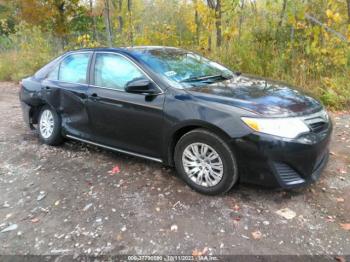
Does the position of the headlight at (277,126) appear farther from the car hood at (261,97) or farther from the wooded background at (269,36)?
the wooded background at (269,36)

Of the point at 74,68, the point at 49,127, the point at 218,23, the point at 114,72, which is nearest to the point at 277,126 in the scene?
the point at 114,72

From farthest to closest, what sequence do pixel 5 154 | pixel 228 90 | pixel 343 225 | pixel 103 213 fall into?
pixel 5 154
pixel 228 90
pixel 103 213
pixel 343 225

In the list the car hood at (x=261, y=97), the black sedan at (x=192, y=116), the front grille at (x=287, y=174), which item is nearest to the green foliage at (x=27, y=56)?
the black sedan at (x=192, y=116)

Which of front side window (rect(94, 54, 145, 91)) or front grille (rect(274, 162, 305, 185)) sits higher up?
front side window (rect(94, 54, 145, 91))

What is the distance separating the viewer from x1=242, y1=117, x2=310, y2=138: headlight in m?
3.21

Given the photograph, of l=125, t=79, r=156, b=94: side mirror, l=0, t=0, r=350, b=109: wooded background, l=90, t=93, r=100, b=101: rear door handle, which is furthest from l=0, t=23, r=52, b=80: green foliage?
l=125, t=79, r=156, b=94: side mirror

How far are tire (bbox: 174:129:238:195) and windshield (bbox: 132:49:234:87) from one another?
70 cm

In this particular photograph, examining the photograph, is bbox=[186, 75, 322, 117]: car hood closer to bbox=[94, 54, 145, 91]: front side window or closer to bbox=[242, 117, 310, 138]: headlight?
bbox=[242, 117, 310, 138]: headlight

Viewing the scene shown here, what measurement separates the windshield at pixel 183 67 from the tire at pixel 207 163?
0.70m

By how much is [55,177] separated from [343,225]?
335cm

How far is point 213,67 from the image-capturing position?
471cm

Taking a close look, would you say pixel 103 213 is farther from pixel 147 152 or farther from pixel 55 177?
pixel 55 177

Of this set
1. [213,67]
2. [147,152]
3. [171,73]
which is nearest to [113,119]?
[147,152]

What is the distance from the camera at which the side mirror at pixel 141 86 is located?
3844mm
